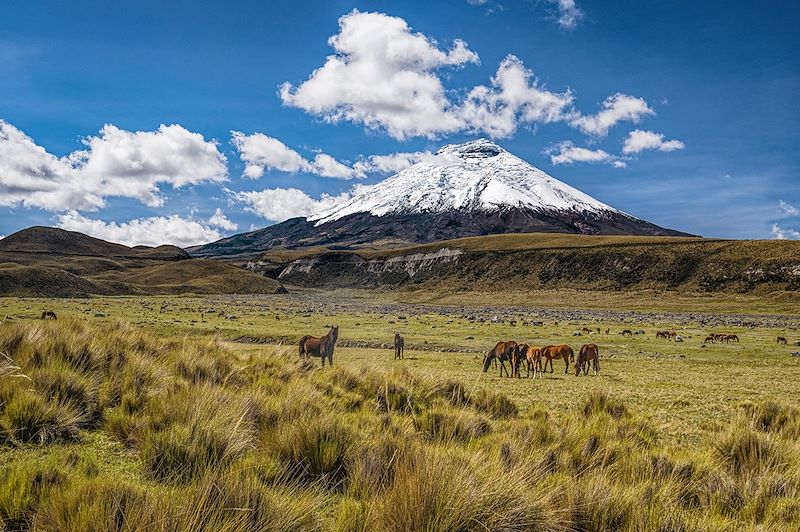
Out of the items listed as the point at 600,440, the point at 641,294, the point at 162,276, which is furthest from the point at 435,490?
the point at 162,276

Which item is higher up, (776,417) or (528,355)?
(776,417)

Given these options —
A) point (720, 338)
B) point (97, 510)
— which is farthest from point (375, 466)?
point (720, 338)

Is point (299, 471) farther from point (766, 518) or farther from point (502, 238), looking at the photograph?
point (502, 238)

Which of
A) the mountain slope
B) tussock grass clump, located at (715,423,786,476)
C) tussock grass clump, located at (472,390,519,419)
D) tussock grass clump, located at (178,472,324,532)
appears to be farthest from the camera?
the mountain slope

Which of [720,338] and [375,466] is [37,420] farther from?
[720,338]

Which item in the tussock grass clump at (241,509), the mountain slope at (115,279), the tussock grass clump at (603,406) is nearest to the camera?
the tussock grass clump at (241,509)

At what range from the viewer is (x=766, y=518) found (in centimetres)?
465

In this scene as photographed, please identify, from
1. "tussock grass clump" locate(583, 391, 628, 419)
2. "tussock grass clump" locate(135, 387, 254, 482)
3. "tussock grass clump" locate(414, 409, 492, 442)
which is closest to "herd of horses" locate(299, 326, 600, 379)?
"tussock grass clump" locate(583, 391, 628, 419)

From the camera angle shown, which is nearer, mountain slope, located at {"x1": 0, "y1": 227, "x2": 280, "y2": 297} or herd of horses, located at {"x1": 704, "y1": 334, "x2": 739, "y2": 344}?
herd of horses, located at {"x1": 704, "y1": 334, "x2": 739, "y2": 344}

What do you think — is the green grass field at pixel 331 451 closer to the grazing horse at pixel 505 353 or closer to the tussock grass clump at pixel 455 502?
the tussock grass clump at pixel 455 502

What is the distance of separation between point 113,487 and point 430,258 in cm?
14647

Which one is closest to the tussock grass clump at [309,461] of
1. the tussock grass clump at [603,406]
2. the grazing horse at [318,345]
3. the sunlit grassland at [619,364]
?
the tussock grass clump at [603,406]

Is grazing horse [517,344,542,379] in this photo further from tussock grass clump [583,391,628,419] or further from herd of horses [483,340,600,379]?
tussock grass clump [583,391,628,419]

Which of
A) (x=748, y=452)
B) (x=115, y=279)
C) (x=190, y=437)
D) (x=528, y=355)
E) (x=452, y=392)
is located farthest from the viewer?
(x=115, y=279)
